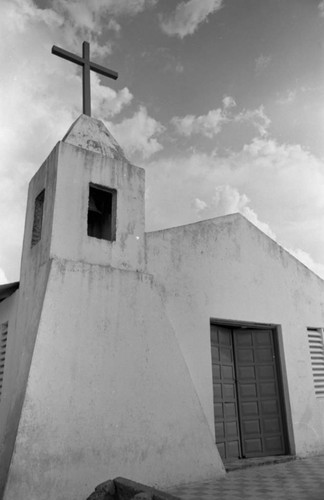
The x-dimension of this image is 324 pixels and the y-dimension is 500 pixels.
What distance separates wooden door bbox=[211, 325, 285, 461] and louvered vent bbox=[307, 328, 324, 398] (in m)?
1.02

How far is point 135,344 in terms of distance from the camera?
5395mm

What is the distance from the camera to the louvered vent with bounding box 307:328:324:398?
791cm

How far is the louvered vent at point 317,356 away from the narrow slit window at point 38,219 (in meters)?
5.60

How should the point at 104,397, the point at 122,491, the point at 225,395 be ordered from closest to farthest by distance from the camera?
the point at 122,491 < the point at 104,397 < the point at 225,395

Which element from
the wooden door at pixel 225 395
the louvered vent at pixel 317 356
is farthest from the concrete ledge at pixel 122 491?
the louvered vent at pixel 317 356

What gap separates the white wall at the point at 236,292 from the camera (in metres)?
6.40

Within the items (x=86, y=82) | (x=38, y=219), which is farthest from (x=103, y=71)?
(x=38, y=219)

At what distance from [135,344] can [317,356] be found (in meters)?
4.54

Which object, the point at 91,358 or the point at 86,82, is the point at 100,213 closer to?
the point at 86,82

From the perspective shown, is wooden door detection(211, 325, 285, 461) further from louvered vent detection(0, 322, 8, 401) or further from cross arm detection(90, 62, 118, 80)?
cross arm detection(90, 62, 118, 80)

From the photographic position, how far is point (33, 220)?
20.6 feet

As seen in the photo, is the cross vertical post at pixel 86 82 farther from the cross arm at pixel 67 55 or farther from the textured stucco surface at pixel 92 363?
the textured stucco surface at pixel 92 363

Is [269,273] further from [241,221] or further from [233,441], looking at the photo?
[233,441]

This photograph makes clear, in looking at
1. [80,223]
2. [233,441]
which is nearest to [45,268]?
[80,223]
